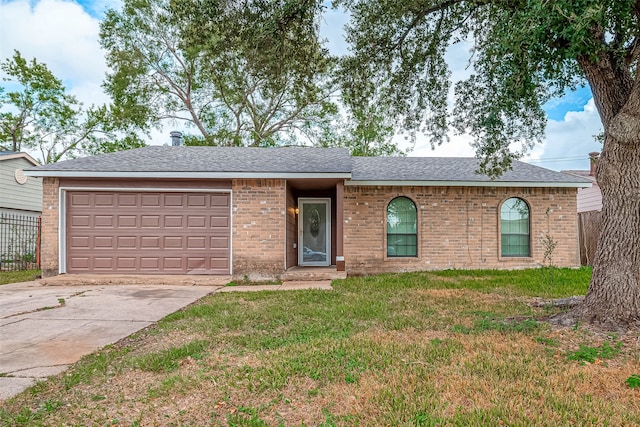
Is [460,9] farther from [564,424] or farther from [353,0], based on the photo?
[564,424]

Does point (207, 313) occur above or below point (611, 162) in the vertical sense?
below

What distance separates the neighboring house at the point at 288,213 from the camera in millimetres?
9023

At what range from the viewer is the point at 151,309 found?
5.88 meters

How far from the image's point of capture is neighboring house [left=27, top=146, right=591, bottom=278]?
9.02 meters

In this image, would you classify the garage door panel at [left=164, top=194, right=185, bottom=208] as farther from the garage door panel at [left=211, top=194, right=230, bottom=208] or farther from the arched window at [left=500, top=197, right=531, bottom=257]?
the arched window at [left=500, top=197, right=531, bottom=257]

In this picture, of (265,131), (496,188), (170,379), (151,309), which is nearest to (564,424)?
(170,379)

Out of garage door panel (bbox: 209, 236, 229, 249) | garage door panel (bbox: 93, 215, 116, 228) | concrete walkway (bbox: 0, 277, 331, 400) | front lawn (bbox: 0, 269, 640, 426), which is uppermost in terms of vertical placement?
garage door panel (bbox: 93, 215, 116, 228)

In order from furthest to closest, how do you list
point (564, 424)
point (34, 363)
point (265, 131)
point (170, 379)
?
point (265, 131) < point (34, 363) < point (170, 379) < point (564, 424)

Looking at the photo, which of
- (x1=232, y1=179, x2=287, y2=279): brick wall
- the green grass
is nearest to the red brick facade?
(x1=232, y1=179, x2=287, y2=279): brick wall

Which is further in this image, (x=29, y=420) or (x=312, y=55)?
(x=312, y=55)

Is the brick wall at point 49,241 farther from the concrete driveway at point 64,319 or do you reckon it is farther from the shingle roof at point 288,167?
the shingle roof at point 288,167

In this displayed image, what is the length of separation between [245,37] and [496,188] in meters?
8.25

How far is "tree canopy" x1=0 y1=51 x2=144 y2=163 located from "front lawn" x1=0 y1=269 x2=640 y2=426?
21.7m

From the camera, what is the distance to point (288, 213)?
10.1 meters
